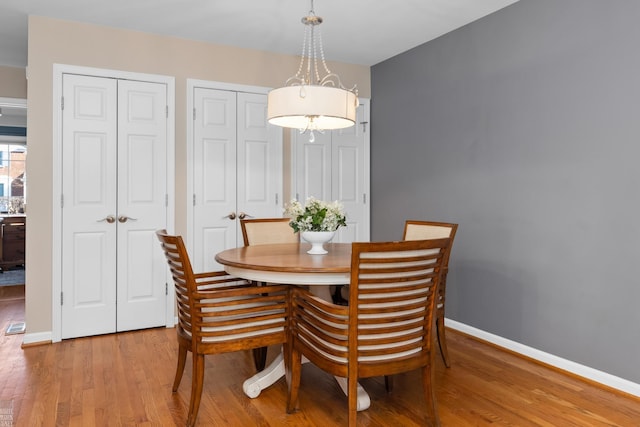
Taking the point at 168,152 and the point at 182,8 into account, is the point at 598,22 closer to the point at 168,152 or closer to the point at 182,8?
the point at 182,8

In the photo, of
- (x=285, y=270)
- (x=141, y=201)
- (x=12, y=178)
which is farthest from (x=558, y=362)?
(x=12, y=178)

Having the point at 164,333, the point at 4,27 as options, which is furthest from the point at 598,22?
the point at 4,27

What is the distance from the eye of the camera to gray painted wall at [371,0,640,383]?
2.57 meters

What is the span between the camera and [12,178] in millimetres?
7422

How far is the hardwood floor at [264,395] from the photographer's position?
7.25 ft

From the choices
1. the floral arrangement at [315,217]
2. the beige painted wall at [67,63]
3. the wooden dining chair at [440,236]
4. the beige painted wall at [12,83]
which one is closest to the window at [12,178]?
the beige painted wall at [12,83]

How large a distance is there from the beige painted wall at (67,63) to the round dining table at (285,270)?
162 cm

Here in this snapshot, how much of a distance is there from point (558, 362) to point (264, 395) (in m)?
1.91

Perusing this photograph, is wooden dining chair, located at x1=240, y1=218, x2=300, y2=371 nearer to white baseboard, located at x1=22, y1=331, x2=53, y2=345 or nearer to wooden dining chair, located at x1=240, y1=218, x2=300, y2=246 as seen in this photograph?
wooden dining chair, located at x1=240, y1=218, x2=300, y2=246

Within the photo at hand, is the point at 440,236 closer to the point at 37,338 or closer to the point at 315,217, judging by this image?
the point at 315,217

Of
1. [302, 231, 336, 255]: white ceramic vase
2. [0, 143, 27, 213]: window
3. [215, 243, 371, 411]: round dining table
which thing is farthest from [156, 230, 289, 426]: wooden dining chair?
[0, 143, 27, 213]: window

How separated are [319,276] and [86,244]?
231 centimetres

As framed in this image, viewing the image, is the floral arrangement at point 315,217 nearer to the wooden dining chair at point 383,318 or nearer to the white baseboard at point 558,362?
the wooden dining chair at point 383,318

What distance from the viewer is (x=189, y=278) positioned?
2.10 meters
